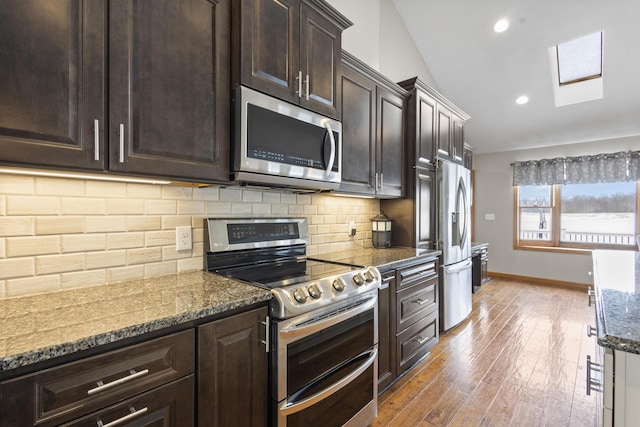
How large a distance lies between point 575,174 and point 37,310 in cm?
679

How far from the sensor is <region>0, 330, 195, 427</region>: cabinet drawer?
0.75 metres

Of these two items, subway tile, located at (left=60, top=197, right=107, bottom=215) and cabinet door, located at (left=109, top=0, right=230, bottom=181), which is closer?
cabinet door, located at (left=109, top=0, right=230, bottom=181)

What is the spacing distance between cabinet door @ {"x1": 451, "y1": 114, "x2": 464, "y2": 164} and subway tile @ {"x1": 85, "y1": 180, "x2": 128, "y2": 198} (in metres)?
3.26

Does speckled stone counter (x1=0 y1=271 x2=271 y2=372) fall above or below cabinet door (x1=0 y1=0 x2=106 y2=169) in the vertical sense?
below

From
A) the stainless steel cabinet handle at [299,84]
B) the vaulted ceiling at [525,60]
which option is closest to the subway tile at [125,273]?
the stainless steel cabinet handle at [299,84]

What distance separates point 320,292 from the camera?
1.45 metres

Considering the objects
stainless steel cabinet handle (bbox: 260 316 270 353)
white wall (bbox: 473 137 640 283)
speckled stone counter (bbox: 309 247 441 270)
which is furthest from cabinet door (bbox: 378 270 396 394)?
white wall (bbox: 473 137 640 283)

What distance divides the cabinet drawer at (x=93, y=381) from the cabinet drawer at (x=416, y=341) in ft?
5.44

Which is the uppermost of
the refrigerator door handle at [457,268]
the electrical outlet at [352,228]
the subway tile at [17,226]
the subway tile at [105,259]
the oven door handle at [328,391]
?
the subway tile at [17,226]

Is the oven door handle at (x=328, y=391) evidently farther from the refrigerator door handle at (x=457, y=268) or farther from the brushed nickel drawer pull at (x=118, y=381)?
the refrigerator door handle at (x=457, y=268)

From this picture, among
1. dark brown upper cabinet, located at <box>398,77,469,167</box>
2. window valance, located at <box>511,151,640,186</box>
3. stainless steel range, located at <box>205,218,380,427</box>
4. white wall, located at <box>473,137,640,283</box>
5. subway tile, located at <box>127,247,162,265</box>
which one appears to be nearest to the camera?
stainless steel range, located at <box>205,218,380,427</box>

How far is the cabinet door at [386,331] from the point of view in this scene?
203 centimetres

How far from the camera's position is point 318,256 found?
2.36 meters

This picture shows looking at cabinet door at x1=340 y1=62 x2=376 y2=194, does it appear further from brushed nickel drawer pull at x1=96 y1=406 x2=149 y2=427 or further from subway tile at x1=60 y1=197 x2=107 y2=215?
brushed nickel drawer pull at x1=96 y1=406 x2=149 y2=427
